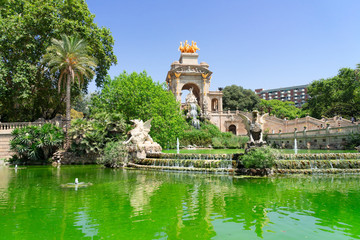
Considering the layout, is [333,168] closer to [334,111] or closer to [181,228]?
[181,228]

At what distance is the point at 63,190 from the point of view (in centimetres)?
936

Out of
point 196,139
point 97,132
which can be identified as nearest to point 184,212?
point 97,132

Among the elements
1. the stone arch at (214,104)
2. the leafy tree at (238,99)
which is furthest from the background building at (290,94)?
the stone arch at (214,104)

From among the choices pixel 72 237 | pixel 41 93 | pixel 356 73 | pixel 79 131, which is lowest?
pixel 72 237

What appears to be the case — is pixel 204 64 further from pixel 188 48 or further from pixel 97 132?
pixel 97 132

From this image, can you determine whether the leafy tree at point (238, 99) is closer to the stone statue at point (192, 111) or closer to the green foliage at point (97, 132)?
the stone statue at point (192, 111)

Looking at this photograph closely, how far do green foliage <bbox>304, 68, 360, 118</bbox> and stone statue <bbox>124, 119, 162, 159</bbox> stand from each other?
3594 centimetres

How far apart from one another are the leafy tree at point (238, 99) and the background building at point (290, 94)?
6516 cm

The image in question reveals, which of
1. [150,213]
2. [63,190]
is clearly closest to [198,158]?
[63,190]

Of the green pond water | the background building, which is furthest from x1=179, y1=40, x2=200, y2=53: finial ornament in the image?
the background building

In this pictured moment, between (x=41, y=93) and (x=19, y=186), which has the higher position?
(x=41, y=93)

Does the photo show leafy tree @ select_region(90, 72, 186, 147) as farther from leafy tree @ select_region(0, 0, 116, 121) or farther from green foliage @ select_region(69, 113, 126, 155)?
leafy tree @ select_region(0, 0, 116, 121)

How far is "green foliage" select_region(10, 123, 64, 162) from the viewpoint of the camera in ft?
69.3

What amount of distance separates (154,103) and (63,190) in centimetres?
1518
